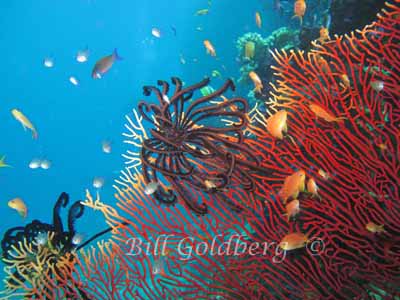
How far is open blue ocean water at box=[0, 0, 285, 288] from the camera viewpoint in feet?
203

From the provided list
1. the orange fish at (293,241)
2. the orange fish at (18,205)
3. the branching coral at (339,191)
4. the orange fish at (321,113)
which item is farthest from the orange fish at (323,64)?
the orange fish at (18,205)

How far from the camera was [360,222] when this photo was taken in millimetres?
3320

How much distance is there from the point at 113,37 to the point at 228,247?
9568 cm

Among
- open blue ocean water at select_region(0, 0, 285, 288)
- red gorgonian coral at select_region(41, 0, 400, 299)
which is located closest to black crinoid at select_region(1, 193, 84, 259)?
red gorgonian coral at select_region(41, 0, 400, 299)

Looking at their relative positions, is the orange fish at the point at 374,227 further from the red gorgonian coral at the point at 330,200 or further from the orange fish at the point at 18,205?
the orange fish at the point at 18,205

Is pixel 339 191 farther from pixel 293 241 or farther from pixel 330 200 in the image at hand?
pixel 293 241

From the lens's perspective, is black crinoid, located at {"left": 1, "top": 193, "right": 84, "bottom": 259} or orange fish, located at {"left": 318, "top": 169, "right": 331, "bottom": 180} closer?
orange fish, located at {"left": 318, "top": 169, "right": 331, "bottom": 180}

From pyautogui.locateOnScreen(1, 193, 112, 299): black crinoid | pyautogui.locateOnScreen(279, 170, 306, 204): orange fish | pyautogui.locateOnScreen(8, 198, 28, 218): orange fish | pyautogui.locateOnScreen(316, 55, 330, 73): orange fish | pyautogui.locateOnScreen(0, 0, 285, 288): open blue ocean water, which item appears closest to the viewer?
pyautogui.locateOnScreen(279, 170, 306, 204): orange fish

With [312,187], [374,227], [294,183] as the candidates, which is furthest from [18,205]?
[374,227]

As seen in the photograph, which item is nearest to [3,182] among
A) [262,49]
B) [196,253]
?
[262,49]

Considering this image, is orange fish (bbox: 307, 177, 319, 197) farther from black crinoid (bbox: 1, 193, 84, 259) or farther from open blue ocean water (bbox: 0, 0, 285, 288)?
open blue ocean water (bbox: 0, 0, 285, 288)

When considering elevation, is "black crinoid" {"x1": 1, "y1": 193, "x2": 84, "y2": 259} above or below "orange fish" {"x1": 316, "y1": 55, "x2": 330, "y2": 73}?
below

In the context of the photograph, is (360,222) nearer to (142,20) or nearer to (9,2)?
(9,2)

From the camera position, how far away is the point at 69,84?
8312 cm
